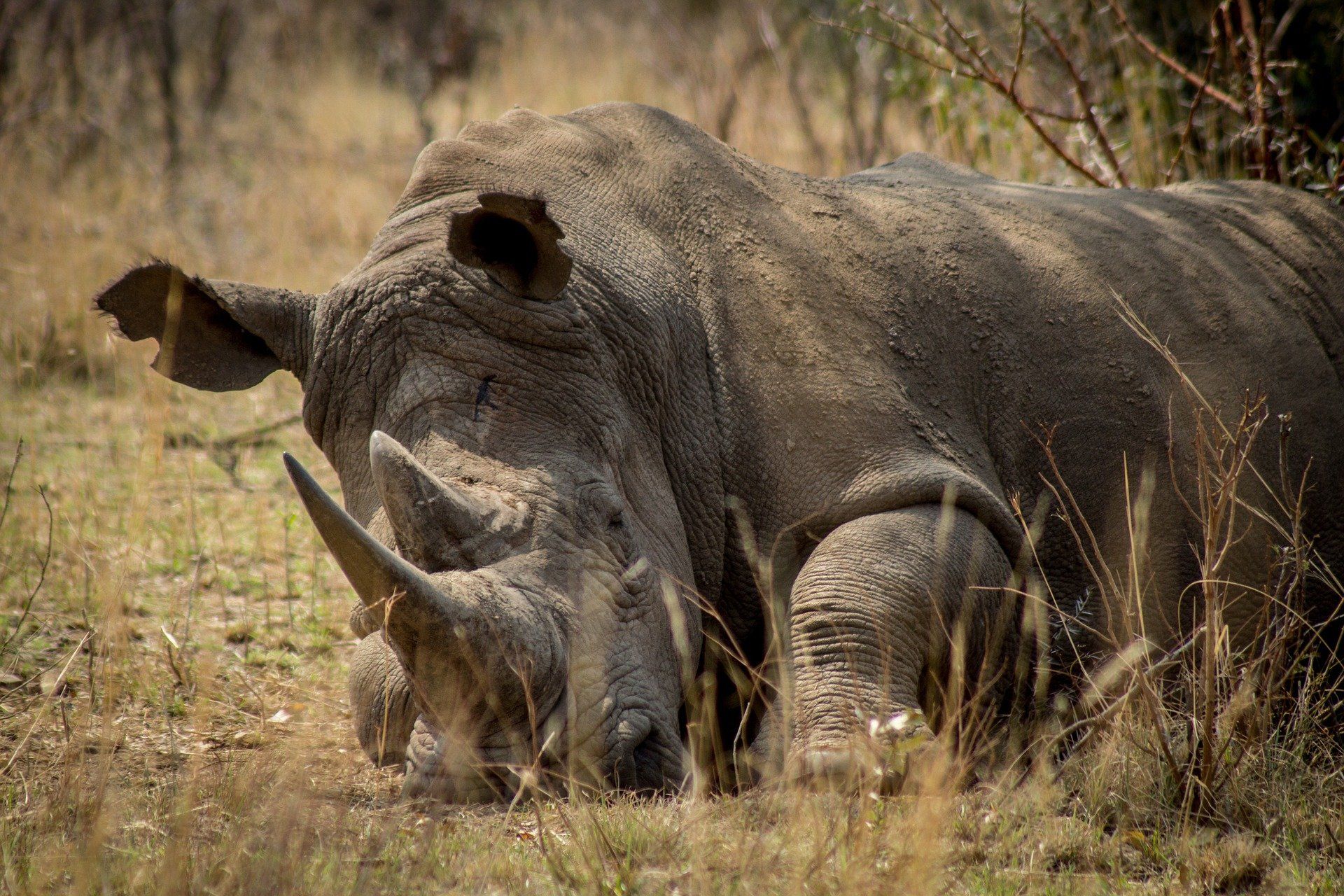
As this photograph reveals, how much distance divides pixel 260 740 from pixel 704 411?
4.86 feet

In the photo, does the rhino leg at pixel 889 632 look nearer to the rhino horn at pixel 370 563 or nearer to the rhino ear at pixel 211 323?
the rhino horn at pixel 370 563

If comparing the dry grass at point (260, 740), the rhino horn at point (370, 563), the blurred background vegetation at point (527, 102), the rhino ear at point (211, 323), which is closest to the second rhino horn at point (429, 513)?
the rhino horn at point (370, 563)

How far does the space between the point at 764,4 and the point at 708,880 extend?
42.7 feet

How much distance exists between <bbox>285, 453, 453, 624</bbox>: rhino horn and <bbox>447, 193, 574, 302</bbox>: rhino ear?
853 millimetres

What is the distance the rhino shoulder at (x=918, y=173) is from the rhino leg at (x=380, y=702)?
233cm

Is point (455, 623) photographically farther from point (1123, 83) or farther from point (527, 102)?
point (527, 102)

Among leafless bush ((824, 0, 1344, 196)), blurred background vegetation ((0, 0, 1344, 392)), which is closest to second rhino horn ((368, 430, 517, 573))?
leafless bush ((824, 0, 1344, 196))

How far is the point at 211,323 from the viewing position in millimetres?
3799

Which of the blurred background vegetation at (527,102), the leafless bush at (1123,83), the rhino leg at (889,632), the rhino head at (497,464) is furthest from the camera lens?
the blurred background vegetation at (527,102)

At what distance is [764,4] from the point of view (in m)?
14.4

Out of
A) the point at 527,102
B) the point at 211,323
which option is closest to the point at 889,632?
the point at 211,323

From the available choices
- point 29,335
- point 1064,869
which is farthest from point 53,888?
point 29,335

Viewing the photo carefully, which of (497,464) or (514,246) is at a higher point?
(514,246)

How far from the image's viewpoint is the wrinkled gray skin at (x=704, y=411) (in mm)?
3027
